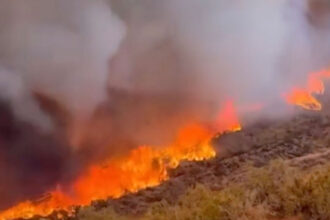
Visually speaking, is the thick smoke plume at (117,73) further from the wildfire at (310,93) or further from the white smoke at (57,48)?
the wildfire at (310,93)

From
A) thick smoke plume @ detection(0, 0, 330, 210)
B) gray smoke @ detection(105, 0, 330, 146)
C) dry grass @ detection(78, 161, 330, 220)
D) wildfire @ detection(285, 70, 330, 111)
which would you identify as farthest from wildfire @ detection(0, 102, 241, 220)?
dry grass @ detection(78, 161, 330, 220)

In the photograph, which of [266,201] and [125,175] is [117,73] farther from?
[266,201]

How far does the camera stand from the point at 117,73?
642 inches

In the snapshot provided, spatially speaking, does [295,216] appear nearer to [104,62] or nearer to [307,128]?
[307,128]

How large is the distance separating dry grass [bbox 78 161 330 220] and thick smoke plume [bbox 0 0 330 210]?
5.12 meters

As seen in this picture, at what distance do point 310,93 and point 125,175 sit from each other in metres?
5.85

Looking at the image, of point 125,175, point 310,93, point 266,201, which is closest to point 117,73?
point 125,175

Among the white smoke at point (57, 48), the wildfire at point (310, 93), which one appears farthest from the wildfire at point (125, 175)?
the wildfire at point (310, 93)

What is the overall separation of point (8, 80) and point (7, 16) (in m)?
1.41

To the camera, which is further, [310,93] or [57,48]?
[310,93]

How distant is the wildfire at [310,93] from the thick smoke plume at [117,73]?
270 mm

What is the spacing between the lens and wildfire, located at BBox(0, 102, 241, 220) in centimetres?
1230

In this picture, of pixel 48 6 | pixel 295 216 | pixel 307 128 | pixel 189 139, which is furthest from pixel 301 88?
pixel 295 216

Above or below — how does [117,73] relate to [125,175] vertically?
above
